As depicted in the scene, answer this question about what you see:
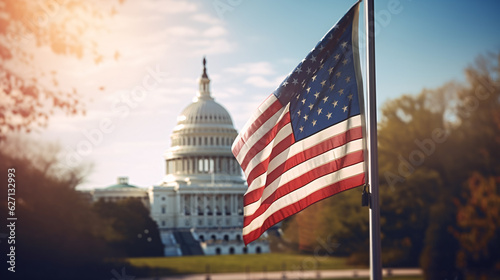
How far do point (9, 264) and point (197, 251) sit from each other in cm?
3877

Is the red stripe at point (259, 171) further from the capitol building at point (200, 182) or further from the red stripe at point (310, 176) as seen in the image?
the capitol building at point (200, 182)

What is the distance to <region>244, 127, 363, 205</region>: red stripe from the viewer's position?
12.4 meters

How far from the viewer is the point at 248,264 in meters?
42.6

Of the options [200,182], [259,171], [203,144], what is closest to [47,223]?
[259,171]

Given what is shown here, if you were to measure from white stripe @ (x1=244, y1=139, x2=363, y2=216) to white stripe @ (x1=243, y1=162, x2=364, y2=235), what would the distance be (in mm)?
227

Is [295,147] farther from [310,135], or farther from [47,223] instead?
[47,223]

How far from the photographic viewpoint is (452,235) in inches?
1015

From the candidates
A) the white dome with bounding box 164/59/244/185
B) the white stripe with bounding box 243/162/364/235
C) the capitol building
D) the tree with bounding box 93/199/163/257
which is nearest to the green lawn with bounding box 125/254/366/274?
the tree with bounding box 93/199/163/257

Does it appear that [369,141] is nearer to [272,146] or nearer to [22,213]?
[272,146]

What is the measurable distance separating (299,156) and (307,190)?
0.63 meters

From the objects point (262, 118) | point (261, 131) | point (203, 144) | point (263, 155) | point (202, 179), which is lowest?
point (263, 155)

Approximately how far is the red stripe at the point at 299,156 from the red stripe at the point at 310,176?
0.24 m

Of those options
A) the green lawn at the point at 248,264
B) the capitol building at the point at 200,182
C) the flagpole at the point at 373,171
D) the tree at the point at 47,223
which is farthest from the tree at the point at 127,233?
the capitol building at the point at 200,182

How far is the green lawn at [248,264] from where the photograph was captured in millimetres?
34812
